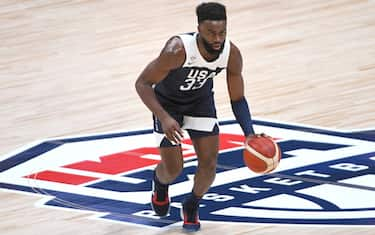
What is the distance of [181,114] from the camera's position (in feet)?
25.6

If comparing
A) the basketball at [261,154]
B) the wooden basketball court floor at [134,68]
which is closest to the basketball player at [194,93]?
the basketball at [261,154]

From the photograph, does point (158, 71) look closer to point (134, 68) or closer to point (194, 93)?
point (194, 93)

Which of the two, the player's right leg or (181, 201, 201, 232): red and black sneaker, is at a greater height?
the player's right leg

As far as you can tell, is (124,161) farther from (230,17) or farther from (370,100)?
(230,17)

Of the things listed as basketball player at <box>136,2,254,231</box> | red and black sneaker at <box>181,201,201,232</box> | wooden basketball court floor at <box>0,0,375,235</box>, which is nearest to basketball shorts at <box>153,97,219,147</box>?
basketball player at <box>136,2,254,231</box>

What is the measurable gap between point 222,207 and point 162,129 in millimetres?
1119

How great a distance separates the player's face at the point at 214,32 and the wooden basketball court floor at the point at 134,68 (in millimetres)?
1432

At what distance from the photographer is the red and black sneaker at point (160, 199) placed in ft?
26.9

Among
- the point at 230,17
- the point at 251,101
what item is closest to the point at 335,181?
the point at 251,101

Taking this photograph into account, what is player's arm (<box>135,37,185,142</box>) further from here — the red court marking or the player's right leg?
the red court marking

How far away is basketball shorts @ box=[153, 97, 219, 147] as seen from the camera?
25.4 feet

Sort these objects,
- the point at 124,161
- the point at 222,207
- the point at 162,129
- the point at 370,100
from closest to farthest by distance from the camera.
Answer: the point at 162,129 < the point at 222,207 < the point at 124,161 < the point at 370,100

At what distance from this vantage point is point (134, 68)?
475 inches

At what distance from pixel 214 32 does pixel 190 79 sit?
1.64ft
